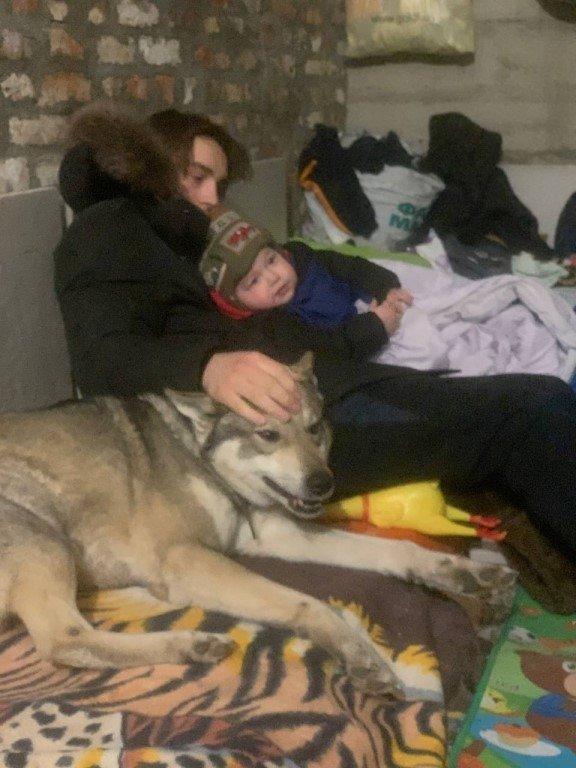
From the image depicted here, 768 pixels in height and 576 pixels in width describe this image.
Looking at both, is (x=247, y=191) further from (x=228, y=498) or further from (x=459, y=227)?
(x=228, y=498)

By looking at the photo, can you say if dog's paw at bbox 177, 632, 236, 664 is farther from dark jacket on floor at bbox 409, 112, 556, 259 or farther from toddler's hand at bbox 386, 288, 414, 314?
dark jacket on floor at bbox 409, 112, 556, 259

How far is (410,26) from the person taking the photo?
3607mm

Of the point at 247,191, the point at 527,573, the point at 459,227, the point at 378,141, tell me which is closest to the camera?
the point at 527,573

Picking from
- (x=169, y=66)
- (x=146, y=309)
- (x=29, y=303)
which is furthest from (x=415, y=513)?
(x=169, y=66)

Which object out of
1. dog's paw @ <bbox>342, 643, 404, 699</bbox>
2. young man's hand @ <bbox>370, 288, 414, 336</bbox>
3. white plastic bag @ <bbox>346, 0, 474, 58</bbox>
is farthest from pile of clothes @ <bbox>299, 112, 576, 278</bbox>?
dog's paw @ <bbox>342, 643, 404, 699</bbox>

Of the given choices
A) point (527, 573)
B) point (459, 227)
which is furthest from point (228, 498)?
point (459, 227)

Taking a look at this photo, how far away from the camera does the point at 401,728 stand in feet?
4.17

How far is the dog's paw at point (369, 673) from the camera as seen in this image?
1.33m

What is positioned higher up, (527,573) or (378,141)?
(378,141)

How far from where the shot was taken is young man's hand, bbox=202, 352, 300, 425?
1567mm

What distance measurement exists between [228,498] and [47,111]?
1.11m

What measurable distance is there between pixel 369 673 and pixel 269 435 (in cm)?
48

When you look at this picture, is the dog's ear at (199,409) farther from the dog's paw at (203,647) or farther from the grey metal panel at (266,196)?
the grey metal panel at (266,196)

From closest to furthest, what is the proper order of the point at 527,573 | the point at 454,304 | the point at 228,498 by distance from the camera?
the point at 228,498
the point at 527,573
the point at 454,304
